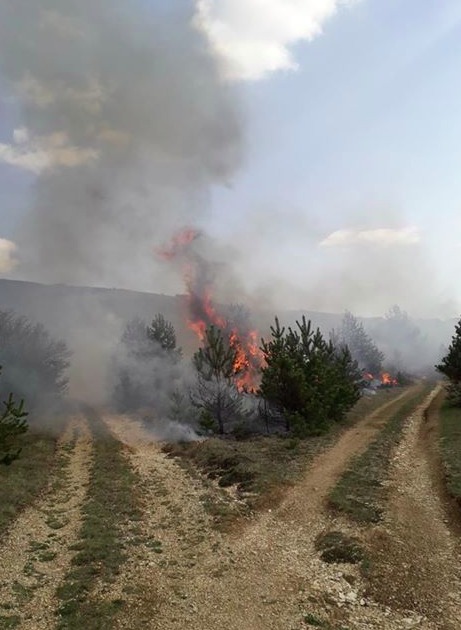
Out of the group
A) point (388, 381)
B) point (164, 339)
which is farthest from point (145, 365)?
point (388, 381)

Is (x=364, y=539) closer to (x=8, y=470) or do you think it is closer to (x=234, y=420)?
(x=8, y=470)

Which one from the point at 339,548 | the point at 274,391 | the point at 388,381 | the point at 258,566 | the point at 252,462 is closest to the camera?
the point at 258,566

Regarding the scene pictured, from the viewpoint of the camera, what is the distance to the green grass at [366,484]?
1628 centimetres

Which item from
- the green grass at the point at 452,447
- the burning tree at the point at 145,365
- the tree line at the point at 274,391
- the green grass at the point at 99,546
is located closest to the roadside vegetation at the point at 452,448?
the green grass at the point at 452,447

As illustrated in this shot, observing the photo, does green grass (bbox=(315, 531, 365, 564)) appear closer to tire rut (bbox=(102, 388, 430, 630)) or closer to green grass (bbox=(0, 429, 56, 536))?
tire rut (bbox=(102, 388, 430, 630))

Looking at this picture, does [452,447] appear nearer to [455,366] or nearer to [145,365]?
[455,366]

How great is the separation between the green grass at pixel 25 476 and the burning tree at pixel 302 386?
15.8 m

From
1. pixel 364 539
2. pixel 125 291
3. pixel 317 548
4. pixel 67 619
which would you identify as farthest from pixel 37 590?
pixel 125 291

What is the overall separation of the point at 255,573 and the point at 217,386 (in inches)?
869

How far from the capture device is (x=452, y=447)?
24078 mm

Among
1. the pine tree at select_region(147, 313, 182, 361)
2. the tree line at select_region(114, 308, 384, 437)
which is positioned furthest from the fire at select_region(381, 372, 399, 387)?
the pine tree at select_region(147, 313, 182, 361)

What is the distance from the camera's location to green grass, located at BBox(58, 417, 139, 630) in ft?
33.4

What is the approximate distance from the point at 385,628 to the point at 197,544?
6705 millimetres

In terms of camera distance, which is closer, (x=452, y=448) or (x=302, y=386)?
(x=452, y=448)
